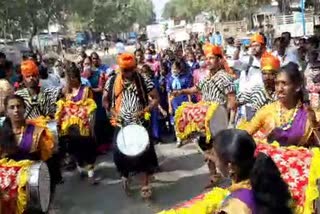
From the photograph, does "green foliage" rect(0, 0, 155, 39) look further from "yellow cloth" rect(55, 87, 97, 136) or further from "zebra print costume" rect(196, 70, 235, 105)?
"zebra print costume" rect(196, 70, 235, 105)

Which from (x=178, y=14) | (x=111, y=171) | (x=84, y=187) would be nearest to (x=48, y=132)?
(x=84, y=187)

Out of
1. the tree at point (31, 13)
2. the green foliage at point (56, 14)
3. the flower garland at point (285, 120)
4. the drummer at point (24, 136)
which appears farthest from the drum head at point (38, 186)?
the tree at point (31, 13)

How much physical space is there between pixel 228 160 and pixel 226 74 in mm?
4239

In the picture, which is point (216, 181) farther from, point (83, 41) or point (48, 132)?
point (83, 41)

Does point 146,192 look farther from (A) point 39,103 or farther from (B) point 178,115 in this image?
(A) point 39,103

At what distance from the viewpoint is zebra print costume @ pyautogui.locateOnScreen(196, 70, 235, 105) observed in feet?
23.4

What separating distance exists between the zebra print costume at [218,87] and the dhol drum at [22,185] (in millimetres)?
2780

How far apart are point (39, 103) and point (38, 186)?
229 cm

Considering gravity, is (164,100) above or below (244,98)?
below

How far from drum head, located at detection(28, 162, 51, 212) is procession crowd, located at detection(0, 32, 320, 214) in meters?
0.18

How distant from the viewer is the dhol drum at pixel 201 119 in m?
7.03

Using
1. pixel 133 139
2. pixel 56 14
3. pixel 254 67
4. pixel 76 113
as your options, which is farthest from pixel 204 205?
pixel 56 14

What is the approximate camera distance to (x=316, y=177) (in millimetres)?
4012

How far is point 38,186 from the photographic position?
480 cm
